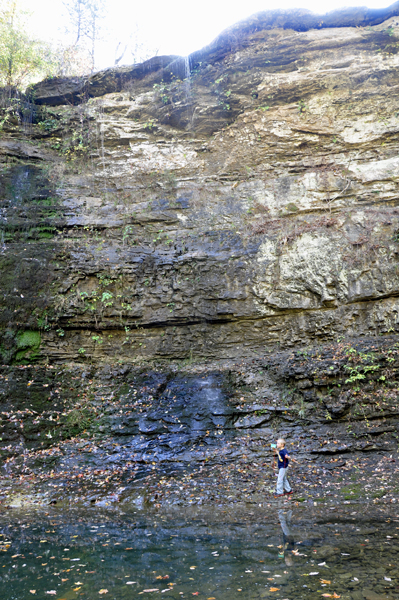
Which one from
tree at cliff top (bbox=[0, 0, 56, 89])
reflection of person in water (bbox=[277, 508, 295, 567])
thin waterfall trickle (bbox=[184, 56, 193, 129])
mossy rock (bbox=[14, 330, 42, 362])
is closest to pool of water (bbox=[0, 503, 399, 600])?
reflection of person in water (bbox=[277, 508, 295, 567])

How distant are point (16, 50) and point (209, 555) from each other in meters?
21.1

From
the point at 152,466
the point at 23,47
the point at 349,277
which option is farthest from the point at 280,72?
the point at 152,466

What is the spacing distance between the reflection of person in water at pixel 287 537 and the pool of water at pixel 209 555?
0.05ft

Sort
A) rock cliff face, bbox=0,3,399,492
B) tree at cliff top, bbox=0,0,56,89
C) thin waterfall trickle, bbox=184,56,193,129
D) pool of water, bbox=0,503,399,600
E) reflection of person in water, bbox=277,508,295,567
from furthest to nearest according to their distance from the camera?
tree at cliff top, bbox=0,0,56,89, thin waterfall trickle, bbox=184,56,193,129, rock cliff face, bbox=0,3,399,492, reflection of person in water, bbox=277,508,295,567, pool of water, bbox=0,503,399,600

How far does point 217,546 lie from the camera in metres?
4.56

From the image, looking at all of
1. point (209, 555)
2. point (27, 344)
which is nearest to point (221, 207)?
point (27, 344)

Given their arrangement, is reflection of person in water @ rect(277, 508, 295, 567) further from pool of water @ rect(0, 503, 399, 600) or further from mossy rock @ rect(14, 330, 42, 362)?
mossy rock @ rect(14, 330, 42, 362)

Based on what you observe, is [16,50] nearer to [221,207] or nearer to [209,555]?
[221,207]

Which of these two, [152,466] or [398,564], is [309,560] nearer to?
[398,564]

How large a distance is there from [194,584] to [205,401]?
6.01m

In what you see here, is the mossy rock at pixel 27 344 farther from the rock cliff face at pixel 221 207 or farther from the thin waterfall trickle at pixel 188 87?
the thin waterfall trickle at pixel 188 87

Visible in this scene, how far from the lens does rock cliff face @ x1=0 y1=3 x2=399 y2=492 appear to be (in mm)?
11273

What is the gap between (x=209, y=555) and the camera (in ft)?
14.0

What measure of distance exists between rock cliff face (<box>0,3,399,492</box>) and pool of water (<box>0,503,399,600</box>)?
383 cm
